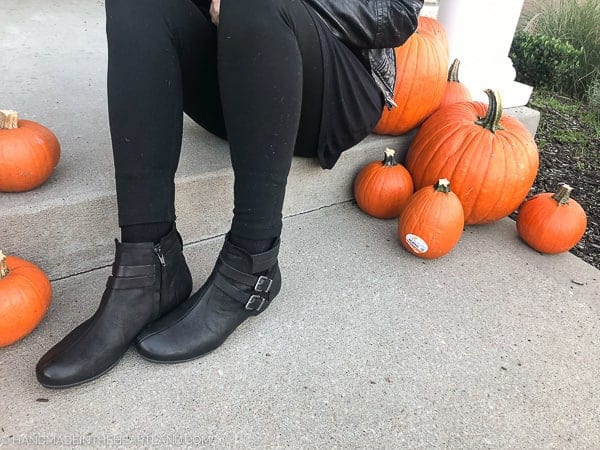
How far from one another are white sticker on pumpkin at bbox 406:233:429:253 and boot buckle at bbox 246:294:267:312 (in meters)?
0.60

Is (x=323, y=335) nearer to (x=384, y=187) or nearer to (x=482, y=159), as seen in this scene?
(x=384, y=187)

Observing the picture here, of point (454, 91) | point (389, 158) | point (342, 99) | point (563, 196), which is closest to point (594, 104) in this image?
point (454, 91)

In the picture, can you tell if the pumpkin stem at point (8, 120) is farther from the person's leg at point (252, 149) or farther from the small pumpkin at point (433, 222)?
the small pumpkin at point (433, 222)

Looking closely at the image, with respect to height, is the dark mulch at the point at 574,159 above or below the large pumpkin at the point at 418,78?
below

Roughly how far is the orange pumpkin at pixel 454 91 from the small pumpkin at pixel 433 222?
589 millimetres

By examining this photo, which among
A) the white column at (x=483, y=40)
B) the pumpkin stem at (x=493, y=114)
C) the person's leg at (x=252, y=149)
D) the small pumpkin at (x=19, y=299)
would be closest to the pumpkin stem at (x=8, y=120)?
the small pumpkin at (x=19, y=299)

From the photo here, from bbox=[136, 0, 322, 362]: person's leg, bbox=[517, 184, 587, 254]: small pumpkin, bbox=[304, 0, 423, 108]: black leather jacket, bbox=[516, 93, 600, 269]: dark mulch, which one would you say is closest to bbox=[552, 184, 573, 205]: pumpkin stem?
bbox=[517, 184, 587, 254]: small pumpkin

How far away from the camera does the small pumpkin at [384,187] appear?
1.76 metres

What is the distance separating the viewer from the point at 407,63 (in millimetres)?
1756

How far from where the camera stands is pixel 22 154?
1255 millimetres

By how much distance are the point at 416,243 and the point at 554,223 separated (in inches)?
20.2

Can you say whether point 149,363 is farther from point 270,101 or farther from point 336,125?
point 336,125

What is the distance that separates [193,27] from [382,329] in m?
0.92

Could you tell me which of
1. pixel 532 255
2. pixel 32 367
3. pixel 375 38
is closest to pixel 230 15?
pixel 375 38
